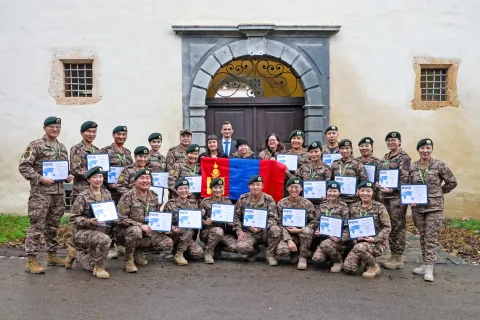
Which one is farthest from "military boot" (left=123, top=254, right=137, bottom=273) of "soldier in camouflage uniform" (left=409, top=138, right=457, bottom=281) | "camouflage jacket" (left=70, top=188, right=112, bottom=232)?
"soldier in camouflage uniform" (left=409, top=138, right=457, bottom=281)

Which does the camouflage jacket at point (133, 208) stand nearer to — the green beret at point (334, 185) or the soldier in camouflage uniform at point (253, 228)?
the soldier in camouflage uniform at point (253, 228)

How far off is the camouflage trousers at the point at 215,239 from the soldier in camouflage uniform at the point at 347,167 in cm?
163

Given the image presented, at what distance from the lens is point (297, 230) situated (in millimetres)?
6617

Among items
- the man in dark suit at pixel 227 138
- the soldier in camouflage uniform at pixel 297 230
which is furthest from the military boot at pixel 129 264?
the man in dark suit at pixel 227 138

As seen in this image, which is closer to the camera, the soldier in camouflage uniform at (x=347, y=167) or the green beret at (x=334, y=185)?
the green beret at (x=334, y=185)

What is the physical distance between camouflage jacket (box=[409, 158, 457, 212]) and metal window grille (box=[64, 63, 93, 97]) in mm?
6798

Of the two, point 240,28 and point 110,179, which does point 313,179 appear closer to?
point 110,179

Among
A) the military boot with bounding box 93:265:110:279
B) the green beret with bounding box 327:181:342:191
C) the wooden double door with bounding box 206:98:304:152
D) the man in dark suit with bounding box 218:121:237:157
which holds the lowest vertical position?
→ the military boot with bounding box 93:265:110:279

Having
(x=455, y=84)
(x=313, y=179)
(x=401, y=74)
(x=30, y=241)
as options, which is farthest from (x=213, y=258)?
(x=455, y=84)

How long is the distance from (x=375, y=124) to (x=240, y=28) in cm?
336

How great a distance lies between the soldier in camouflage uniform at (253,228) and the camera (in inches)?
265

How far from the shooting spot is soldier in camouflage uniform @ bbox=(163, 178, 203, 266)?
6.68m

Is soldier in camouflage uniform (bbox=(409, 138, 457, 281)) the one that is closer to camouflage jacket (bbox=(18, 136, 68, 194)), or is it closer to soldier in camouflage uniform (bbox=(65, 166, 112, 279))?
soldier in camouflage uniform (bbox=(65, 166, 112, 279))

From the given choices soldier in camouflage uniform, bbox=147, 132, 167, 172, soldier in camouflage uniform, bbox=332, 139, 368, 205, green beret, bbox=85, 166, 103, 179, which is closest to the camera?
green beret, bbox=85, 166, 103, 179
